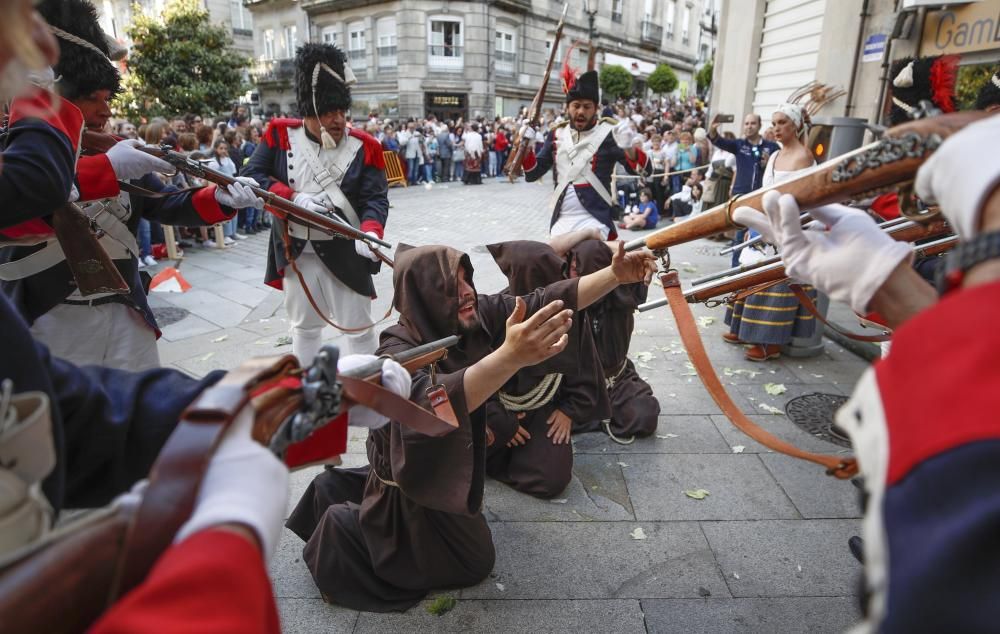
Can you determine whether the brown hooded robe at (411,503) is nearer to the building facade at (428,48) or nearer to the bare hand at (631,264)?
the bare hand at (631,264)

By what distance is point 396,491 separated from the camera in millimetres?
2574

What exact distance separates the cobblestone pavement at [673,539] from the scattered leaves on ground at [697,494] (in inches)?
1.4

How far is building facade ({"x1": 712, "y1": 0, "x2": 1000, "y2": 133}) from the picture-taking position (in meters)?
6.12

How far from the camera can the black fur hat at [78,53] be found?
107 inches

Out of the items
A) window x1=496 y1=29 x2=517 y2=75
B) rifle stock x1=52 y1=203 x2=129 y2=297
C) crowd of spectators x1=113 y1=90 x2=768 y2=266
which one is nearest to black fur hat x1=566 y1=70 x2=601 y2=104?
crowd of spectators x1=113 y1=90 x2=768 y2=266

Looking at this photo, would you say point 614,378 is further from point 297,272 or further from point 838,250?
point 838,250

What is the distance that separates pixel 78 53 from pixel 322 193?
181 cm

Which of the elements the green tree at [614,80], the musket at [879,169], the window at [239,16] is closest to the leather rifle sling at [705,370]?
the musket at [879,169]

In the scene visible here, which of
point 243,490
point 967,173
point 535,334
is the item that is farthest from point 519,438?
point 967,173

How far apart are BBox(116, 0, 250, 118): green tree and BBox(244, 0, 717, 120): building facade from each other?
12819mm

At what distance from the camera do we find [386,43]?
96.8 feet

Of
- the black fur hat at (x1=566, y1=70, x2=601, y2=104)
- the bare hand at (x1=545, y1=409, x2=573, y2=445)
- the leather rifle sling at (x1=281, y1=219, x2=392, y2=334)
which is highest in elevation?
the black fur hat at (x1=566, y1=70, x2=601, y2=104)

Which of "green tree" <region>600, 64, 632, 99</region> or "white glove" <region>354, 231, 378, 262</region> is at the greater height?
"green tree" <region>600, 64, 632, 99</region>

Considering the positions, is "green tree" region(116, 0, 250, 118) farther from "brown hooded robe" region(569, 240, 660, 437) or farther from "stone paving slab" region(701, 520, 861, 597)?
"stone paving slab" region(701, 520, 861, 597)
